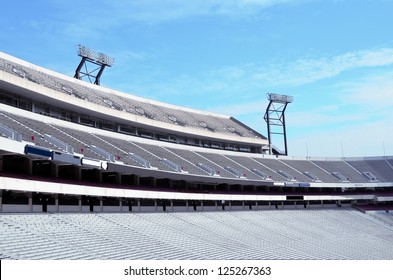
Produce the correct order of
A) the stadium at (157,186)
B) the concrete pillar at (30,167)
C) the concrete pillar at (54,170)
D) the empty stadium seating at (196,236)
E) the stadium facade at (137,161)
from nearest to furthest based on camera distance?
the empty stadium seating at (196,236), the stadium at (157,186), the concrete pillar at (30,167), the stadium facade at (137,161), the concrete pillar at (54,170)

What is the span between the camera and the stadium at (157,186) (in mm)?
25062

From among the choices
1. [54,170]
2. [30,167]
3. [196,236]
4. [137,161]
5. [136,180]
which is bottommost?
[196,236]

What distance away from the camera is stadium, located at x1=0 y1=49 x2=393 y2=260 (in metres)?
25.1

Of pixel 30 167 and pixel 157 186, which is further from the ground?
pixel 30 167

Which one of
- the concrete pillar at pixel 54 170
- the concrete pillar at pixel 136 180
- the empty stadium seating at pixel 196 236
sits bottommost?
the empty stadium seating at pixel 196 236

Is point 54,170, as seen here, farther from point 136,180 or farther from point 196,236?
point 196,236

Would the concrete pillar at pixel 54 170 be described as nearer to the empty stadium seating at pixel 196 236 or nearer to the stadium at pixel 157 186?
the stadium at pixel 157 186

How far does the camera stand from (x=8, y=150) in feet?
76.7

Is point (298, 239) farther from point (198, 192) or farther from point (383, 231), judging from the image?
point (383, 231)

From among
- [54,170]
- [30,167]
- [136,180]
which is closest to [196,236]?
[136,180]

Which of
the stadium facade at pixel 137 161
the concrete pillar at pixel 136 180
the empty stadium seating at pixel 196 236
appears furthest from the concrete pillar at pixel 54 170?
the concrete pillar at pixel 136 180

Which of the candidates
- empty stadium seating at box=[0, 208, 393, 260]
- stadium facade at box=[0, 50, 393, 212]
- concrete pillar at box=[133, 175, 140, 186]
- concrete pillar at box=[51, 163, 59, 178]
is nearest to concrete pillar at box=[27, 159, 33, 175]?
stadium facade at box=[0, 50, 393, 212]

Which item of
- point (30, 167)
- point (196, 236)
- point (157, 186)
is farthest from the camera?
point (157, 186)

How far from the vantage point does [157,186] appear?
41719 millimetres
